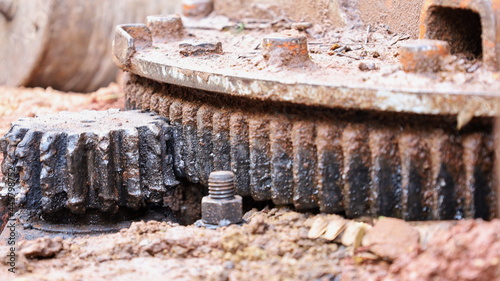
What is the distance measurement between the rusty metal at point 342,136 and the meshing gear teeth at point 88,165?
21 centimetres

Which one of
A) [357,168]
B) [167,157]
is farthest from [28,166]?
[357,168]

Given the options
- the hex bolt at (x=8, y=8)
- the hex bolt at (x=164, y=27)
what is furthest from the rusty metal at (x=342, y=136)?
the hex bolt at (x=8, y=8)

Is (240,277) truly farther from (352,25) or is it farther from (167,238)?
(352,25)

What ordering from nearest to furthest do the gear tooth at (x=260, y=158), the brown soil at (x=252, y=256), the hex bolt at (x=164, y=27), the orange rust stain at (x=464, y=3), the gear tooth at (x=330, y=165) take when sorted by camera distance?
the brown soil at (x=252, y=256), the orange rust stain at (x=464, y=3), the gear tooth at (x=330, y=165), the gear tooth at (x=260, y=158), the hex bolt at (x=164, y=27)

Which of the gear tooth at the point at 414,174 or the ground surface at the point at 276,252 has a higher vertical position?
the gear tooth at the point at 414,174

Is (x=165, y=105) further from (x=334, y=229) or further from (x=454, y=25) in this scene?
(x=454, y=25)

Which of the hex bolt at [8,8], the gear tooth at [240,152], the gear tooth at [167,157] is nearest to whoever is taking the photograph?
the gear tooth at [240,152]

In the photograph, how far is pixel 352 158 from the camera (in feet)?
9.21

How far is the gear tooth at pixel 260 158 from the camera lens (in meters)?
3.12

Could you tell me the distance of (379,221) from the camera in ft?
8.78

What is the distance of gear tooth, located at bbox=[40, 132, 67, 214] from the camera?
3.35 m

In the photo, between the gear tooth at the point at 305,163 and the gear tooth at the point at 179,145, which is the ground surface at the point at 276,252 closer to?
the gear tooth at the point at 305,163

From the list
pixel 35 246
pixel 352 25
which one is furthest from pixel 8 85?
pixel 35 246

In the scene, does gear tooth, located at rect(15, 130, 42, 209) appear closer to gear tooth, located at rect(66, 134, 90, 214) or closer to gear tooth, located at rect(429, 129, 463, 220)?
gear tooth, located at rect(66, 134, 90, 214)
